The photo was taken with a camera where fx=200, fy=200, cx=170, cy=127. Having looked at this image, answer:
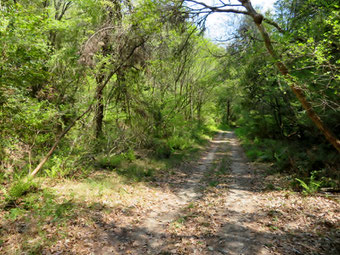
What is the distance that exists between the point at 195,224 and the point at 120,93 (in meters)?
6.35

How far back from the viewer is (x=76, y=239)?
14.2ft

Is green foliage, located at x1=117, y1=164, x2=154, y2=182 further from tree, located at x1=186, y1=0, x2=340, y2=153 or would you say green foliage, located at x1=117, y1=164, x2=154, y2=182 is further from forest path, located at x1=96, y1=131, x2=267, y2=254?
tree, located at x1=186, y1=0, x2=340, y2=153

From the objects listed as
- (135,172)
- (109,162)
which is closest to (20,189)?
(109,162)

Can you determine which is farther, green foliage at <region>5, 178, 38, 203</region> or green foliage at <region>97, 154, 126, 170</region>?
green foliage at <region>97, 154, 126, 170</region>

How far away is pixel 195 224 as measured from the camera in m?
5.12

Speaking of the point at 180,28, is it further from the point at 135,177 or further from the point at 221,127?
the point at 221,127

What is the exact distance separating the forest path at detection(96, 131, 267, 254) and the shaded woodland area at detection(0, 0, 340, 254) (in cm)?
136

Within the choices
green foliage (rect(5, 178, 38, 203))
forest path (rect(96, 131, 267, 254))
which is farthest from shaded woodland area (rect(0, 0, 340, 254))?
forest path (rect(96, 131, 267, 254))

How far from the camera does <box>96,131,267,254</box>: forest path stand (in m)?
4.20

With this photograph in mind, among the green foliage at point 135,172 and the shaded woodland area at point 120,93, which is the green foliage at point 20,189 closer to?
the shaded woodland area at point 120,93

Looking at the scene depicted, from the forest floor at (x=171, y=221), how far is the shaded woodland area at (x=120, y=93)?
0.38 feet

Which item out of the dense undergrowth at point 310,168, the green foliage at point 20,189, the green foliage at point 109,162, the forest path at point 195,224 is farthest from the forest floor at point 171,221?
the green foliage at point 109,162

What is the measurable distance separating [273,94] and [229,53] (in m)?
4.51

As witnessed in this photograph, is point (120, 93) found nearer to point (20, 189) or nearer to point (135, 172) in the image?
point (135, 172)
